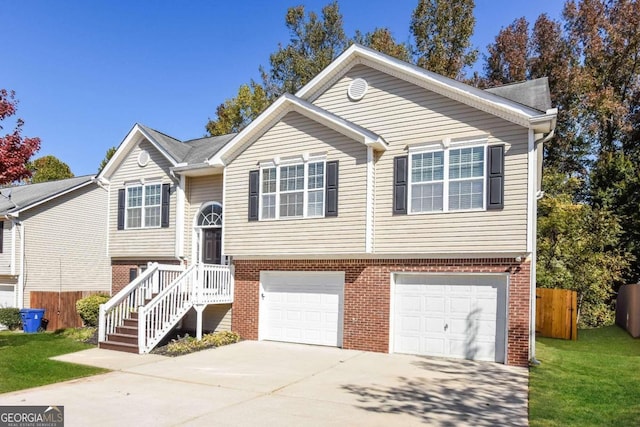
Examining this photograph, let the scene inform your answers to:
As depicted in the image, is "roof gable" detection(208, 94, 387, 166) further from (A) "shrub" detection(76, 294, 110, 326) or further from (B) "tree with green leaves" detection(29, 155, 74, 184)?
(B) "tree with green leaves" detection(29, 155, 74, 184)

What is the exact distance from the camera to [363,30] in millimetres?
31094

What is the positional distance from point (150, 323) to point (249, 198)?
414 centimetres

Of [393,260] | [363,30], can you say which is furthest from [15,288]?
[363,30]

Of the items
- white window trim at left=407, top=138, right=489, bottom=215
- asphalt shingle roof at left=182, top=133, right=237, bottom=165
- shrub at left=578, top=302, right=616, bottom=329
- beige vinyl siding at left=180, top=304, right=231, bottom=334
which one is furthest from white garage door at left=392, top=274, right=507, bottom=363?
shrub at left=578, top=302, right=616, bottom=329

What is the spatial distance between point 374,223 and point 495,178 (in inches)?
118

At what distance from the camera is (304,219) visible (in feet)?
40.5

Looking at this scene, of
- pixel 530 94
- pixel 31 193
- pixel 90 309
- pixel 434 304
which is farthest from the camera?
pixel 31 193

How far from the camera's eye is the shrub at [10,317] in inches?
682

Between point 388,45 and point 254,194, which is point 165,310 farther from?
point 388,45

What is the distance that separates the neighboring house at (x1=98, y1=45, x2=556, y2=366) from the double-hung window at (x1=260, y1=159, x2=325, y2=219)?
0.04 metres

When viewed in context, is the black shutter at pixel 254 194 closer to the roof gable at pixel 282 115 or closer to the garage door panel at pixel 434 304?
the roof gable at pixel 282 115

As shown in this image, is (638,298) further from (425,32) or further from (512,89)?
(425,32)

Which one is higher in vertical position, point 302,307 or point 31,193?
point 31,193

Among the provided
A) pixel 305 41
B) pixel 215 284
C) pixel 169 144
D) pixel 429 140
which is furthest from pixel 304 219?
pixel 305 41
